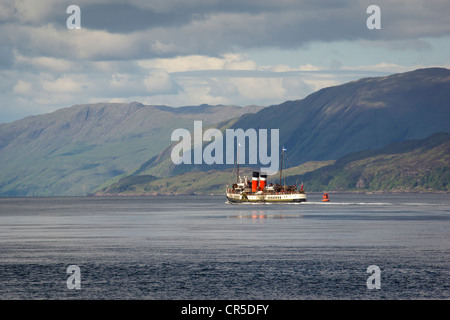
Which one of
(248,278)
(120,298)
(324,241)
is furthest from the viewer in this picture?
(324,241)

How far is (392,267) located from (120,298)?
36.6m

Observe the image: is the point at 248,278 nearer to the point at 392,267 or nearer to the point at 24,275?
the point at 392,267

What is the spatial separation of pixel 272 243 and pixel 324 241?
10034 millimetres

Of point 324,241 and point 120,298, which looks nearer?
point 120,298

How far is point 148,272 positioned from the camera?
275 feet

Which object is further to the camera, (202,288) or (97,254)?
(97,254)
